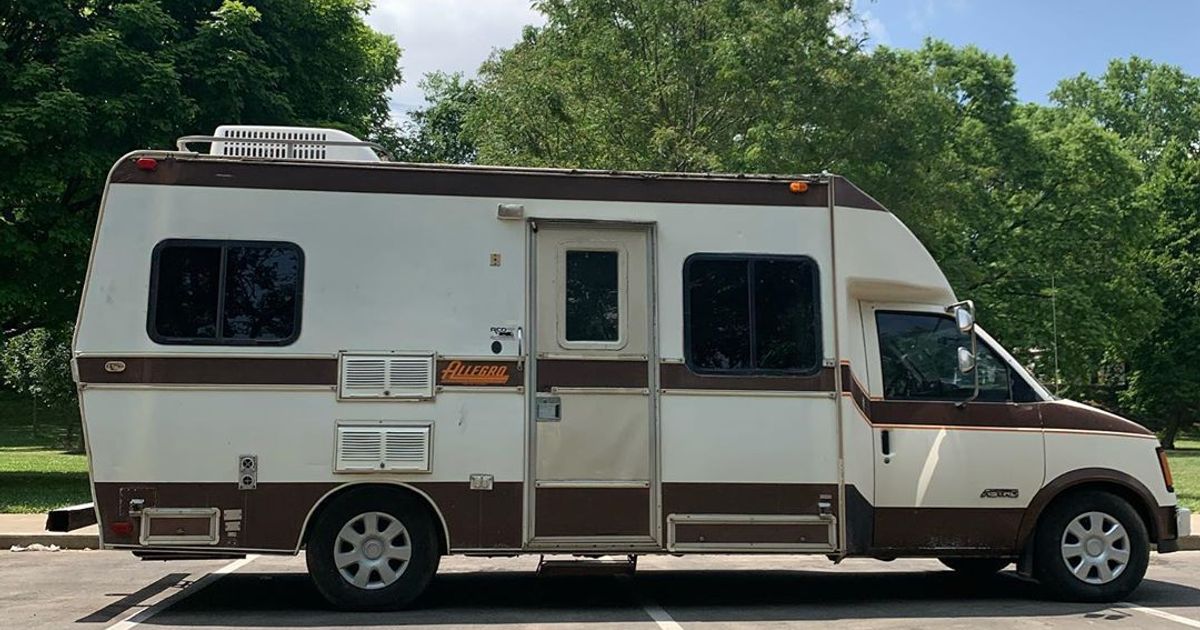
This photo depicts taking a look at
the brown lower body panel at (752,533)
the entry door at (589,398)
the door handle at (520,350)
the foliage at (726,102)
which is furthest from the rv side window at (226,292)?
the foliage at (726,102)

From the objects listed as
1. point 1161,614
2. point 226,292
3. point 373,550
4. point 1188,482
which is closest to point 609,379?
point 373,550

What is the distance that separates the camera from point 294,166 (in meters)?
7.62

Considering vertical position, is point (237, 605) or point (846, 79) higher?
point (846, 79)

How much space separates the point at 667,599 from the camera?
8.27 metres

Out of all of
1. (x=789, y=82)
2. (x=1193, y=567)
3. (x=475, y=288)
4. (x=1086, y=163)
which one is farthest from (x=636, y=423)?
(x=1086, y=163)

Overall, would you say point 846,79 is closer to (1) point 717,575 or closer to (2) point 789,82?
(2) point 789,82

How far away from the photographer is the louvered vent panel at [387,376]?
24.5ft

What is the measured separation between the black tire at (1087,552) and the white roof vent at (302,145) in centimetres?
586

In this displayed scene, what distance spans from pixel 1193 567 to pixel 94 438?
10066 mm

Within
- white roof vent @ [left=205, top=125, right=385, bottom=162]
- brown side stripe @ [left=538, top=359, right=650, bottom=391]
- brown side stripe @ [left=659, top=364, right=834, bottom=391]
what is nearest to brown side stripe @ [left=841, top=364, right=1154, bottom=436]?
brown side stripe @ [left=659, top=364, right=834, bottom=391]

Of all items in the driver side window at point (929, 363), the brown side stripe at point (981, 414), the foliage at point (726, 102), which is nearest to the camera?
the brown side stripe at point (981, 414)

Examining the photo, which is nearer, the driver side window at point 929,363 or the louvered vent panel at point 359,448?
the louvered vent panel at point 359,448

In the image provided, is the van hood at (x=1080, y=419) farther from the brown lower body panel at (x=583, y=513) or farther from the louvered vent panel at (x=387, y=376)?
the louvered vent panel at (x=387, y=376)

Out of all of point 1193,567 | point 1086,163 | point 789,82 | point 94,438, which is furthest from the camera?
point 1086,163
